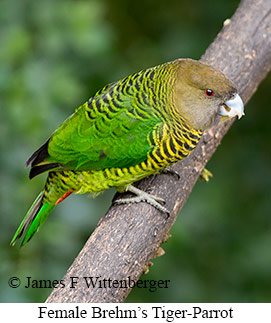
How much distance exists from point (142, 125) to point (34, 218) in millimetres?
701

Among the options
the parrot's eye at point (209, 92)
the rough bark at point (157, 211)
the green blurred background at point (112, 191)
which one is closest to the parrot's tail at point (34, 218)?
the green blurred background at point (112, 191)

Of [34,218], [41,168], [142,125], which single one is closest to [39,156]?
[41,168]

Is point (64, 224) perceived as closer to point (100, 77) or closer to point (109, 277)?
point (109, 277)

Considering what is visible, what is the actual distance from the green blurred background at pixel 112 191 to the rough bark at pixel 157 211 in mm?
515

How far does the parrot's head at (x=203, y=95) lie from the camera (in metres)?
2.37

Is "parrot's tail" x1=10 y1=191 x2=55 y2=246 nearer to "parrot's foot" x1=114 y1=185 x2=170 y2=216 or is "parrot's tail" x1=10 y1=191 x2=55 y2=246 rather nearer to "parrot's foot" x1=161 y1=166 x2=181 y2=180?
"parrot's foot" x1=114 y1=185 x2=170 y2=216

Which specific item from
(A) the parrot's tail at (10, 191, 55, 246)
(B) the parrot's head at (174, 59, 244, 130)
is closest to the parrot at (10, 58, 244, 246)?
(B) the parrot's head at (174, 59, 244, 130)

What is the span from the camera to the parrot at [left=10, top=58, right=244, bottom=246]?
2.41m

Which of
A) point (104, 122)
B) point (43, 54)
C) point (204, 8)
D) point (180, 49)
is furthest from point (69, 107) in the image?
point (204, 8)

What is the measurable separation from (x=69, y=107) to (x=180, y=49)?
1.04m

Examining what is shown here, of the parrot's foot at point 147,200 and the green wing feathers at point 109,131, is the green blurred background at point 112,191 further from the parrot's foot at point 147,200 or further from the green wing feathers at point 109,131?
the parrot's foot at point 147,200

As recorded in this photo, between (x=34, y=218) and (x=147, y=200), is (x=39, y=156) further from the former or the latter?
(x=147, y=200)

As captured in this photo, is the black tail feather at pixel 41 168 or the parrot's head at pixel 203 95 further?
the black tail feather at pixel 41 168

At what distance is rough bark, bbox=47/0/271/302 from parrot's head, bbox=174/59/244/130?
0.93 feet
